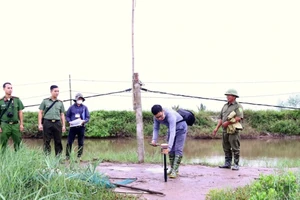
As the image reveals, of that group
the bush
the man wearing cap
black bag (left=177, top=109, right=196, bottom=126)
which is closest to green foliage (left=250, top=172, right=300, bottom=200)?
black bag (left=177, top=109, right=196, bottom=126)

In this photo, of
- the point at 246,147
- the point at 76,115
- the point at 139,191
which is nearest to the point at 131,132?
the point at 246,147

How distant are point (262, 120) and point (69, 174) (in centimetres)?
1733

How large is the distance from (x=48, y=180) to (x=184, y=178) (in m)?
2.99

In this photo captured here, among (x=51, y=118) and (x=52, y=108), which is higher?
(x=52, y=108)

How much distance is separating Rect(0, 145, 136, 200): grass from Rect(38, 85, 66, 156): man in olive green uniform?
2.68 metres

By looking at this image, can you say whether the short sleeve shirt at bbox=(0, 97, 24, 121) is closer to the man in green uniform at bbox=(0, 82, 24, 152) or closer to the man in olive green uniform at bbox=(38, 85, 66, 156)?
the man in green uniform at bbox=(0, 82, 24, 152)

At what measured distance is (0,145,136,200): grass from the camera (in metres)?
4.07

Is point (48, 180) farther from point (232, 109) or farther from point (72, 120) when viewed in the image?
point (232, 109)

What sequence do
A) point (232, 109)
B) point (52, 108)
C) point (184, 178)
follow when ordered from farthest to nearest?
point (52, 108) < point (232, 109) < point (184, 178)

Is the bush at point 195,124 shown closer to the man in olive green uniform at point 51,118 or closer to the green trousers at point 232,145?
the man in olive green uniform at point 51,118

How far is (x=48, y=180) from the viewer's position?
432 centimetres

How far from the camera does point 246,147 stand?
1551cm

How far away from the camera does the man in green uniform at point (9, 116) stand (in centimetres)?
747

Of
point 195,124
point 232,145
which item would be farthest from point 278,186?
point 195,124
